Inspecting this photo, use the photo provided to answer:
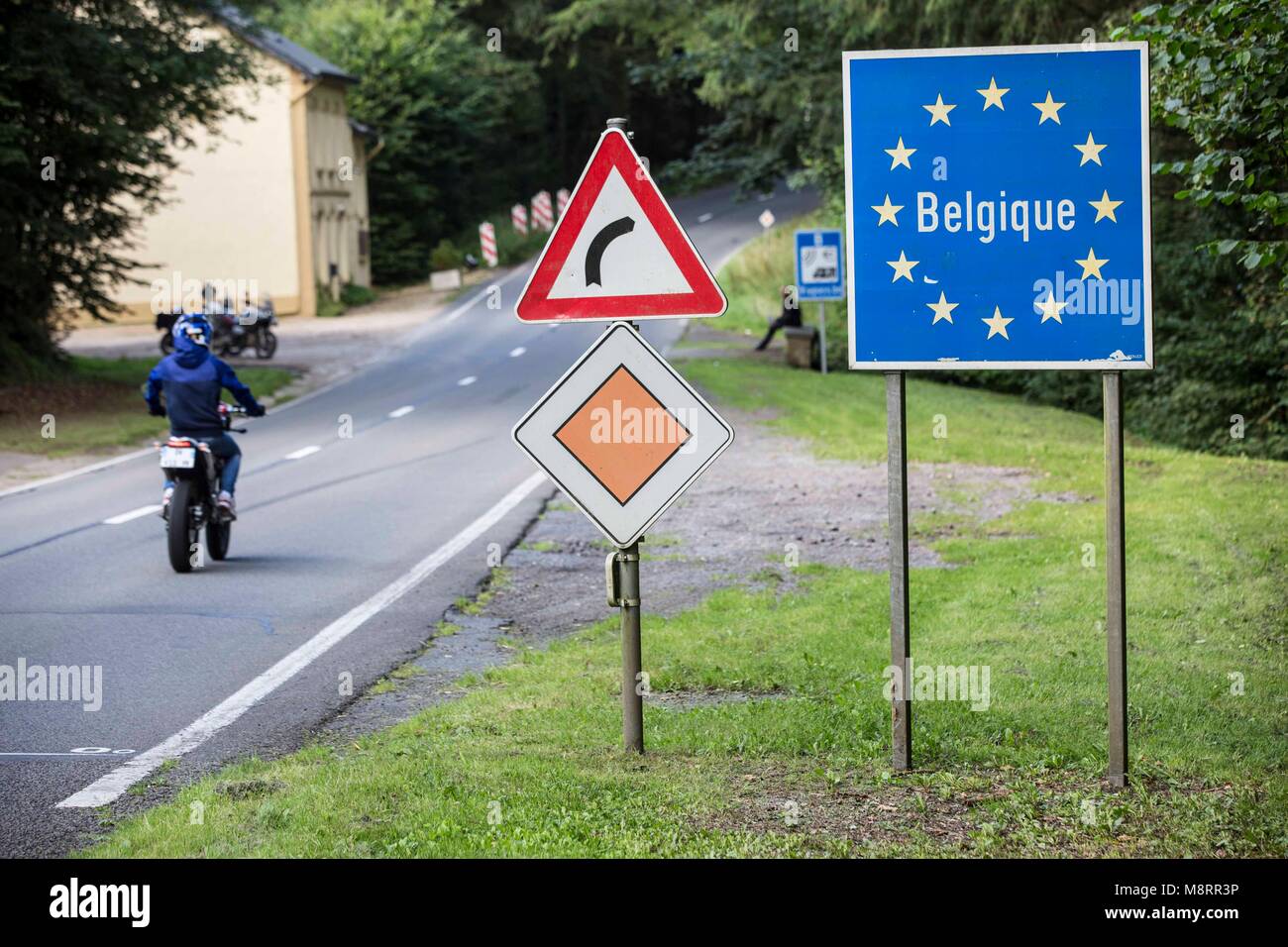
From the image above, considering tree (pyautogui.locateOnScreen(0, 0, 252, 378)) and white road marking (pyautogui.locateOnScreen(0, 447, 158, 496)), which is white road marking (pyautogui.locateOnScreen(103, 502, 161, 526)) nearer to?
white road marking (pyautogui.locateOnScreen(0, 447, 158, 496))

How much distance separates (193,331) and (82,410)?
1462 cm

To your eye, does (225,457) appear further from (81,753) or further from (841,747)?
(841,747)

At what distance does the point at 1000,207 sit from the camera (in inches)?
257

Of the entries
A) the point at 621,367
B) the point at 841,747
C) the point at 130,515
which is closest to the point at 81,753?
the point at 621,367

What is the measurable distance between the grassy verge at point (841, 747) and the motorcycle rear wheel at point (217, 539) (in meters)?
4.03

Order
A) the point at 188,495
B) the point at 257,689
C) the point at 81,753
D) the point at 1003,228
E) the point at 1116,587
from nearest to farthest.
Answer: the point at 1116,587
the point at 1003,228
the point at 81,753
the point at 257,689
the point at 188,495

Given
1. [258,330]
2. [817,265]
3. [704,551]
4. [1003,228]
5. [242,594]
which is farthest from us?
[258,330]

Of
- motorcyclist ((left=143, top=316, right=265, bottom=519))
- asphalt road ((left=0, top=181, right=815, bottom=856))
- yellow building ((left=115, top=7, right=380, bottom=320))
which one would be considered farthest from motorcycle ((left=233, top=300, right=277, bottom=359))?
motorcyclist ((left=143, top=316, right=265, bottom=519))

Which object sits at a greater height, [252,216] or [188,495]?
[252,216]

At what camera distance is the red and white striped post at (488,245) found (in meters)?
55.2

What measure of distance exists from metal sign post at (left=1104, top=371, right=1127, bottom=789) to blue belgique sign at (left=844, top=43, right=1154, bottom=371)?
0.19m

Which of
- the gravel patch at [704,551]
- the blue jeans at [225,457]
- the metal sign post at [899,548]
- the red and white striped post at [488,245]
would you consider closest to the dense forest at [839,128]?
the metal sign post at [899,548]
